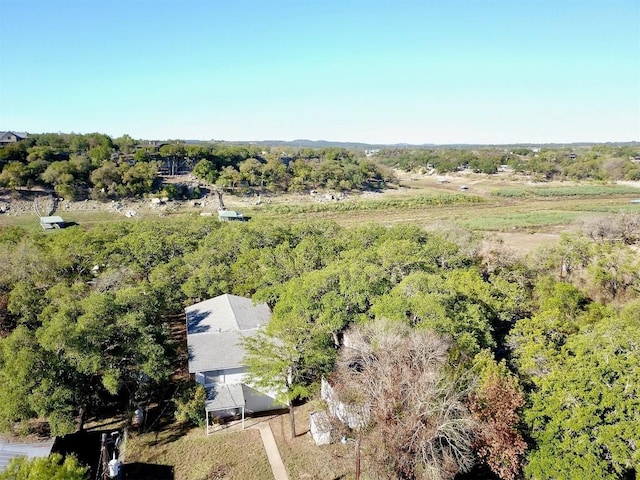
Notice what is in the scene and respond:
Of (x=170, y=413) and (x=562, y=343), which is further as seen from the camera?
(x=170, y=413)

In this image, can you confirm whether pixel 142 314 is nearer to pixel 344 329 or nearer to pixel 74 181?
pixel 344 329

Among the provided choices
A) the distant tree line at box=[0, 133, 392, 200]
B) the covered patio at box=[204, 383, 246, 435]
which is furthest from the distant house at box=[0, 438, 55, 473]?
the distant tree line at box=[0, 133, 392, 200]

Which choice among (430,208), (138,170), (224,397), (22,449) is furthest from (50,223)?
(430,208)

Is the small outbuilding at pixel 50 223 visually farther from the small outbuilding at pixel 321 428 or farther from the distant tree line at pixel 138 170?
the small outbuilding at pixel 321 428

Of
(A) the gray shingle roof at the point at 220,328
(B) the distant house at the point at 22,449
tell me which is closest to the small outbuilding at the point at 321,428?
(A) the gray shingle roof at the point at 220,328

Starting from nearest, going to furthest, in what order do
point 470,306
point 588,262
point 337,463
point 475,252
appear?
point 337,463 < point 470,306 < point 588,262 < point 475,252

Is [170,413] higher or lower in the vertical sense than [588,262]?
lower

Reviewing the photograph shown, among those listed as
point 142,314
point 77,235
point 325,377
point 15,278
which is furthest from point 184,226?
point 325,377
